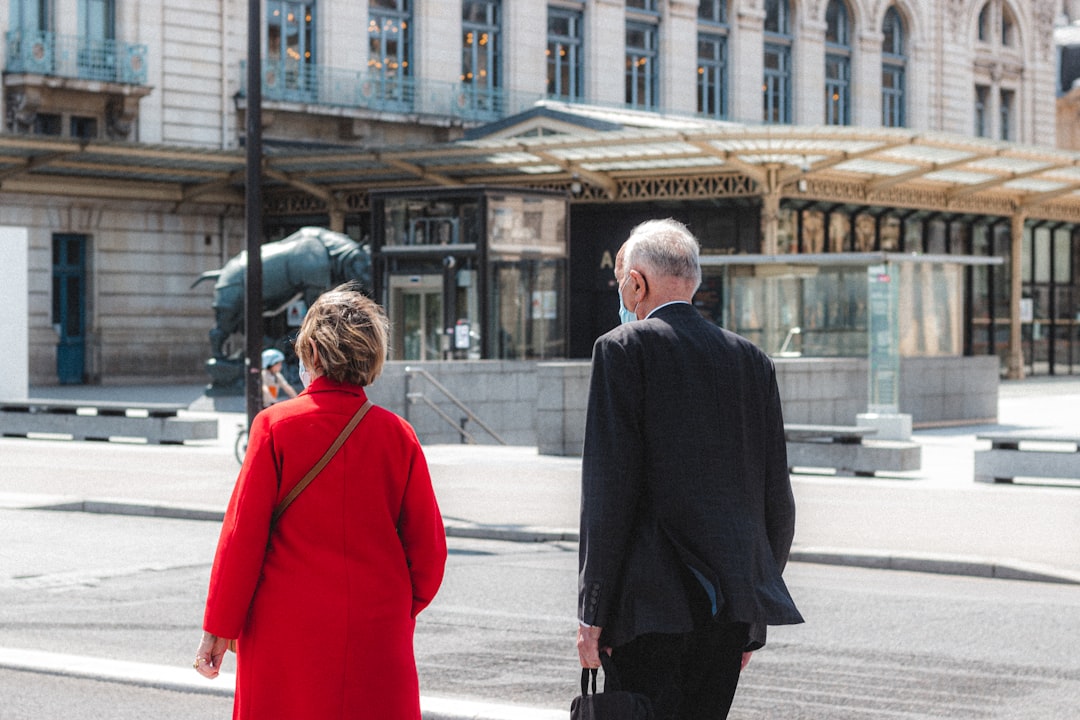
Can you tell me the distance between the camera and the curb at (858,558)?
10375mm

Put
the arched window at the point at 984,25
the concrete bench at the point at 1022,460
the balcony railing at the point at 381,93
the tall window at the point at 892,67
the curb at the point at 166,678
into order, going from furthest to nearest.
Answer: the arched window at the point at 984,25 → the tall window at the point at 892,67 → the balcony railing at the point at 381,93 → the concrete bench at the point at 1022,460 → the curb at the point at 166,678

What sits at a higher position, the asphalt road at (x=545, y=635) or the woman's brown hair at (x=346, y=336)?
the woman's brown hair at (x=346, y=336)

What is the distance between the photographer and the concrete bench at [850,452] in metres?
16.6

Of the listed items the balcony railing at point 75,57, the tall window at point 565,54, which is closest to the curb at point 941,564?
the balcony railing at point 75,57

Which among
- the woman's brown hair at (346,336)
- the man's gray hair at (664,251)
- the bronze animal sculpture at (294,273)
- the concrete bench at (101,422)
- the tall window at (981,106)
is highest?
the tall window at (981,106)

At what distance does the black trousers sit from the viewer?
404cm

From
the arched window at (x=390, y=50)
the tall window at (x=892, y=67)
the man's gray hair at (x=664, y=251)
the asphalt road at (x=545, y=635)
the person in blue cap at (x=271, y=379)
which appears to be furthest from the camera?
the tall window at (x=892, y=67)

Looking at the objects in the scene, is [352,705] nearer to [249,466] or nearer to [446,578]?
[249,466]

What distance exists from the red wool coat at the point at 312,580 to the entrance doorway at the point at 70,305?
111ft

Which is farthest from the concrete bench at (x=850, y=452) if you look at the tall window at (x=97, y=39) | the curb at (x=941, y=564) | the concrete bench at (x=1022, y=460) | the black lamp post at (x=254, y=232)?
the tall window at (x=97, y=39)

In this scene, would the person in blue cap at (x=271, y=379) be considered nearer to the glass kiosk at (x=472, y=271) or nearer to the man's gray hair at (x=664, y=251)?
the glass kiosk at (x=472, y=271)

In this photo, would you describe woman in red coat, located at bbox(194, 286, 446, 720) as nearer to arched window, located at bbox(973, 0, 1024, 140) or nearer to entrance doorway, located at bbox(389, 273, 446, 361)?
entrance doorway, located at bbox(389, 273, 446, 361)

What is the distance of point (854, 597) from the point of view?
9.61 m

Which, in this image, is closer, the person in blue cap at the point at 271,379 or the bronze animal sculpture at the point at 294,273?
the person in blue cap at the point at 271,379
